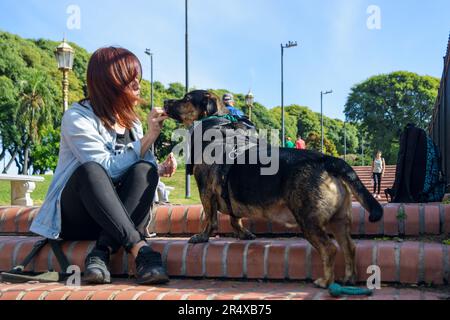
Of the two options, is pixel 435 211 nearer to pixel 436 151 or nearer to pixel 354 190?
pixel 354 190

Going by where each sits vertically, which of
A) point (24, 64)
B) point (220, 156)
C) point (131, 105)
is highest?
point (24, 64)

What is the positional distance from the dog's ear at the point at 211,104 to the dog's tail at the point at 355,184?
4.32 feet

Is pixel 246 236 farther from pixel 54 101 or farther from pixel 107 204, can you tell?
pixel 54 101

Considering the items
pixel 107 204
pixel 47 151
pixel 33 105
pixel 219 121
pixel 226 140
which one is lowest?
pixel 107 204

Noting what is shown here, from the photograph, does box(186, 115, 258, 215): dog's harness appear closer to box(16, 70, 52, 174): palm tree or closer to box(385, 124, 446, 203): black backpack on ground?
box(385, 124, 446, 203): black backpack on ground

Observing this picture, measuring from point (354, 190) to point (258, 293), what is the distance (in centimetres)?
82

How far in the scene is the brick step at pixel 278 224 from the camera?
11.3ft

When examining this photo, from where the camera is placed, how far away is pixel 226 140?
3.38 metres

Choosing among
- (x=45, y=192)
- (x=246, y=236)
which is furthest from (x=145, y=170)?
(x=45, y=192)

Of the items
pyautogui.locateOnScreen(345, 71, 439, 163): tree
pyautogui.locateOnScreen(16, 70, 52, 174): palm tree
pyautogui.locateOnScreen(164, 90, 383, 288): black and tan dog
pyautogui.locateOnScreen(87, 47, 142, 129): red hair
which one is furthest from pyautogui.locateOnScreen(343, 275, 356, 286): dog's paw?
pyautogui.locateOnScreen(345, 71, 439, 163): tree

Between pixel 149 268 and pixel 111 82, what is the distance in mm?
1352

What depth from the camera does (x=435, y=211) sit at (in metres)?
3.46

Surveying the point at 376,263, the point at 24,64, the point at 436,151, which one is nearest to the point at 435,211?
the point at 376,263

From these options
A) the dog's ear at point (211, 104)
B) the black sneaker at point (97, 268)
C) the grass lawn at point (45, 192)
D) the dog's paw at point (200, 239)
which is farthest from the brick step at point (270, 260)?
the grass lawn at point (45, 192)
